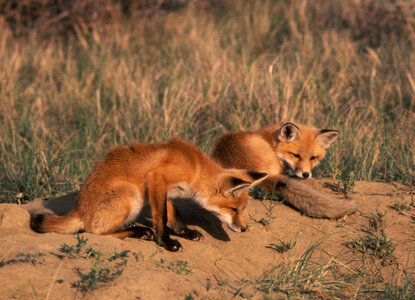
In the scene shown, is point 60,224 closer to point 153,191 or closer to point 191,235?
point 153,191

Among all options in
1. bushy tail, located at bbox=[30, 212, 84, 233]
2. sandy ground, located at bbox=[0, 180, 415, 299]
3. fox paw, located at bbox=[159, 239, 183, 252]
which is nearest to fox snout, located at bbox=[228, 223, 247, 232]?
sandy ground, located at bbox=[0, 180, 415, 299]

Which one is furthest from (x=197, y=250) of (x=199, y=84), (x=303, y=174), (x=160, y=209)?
(x=199, y=84)

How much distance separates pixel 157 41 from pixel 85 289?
8.76m

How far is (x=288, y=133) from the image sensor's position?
20.1 feet

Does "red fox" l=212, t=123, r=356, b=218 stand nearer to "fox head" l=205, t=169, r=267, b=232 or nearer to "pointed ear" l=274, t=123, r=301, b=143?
"pointed ear" l=274, t=123, r=301, b=143

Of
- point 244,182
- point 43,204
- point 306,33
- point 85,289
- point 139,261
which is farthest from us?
point 306,33

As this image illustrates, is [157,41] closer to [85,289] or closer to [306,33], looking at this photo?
[306,33]

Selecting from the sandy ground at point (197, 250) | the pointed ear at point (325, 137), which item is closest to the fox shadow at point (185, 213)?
the sandy ground at point (197, 250)

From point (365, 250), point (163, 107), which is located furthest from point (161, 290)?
point (163, 107)

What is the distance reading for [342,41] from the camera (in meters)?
10.1

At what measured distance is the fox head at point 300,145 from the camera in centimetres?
608

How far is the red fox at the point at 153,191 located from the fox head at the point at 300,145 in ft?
5.05

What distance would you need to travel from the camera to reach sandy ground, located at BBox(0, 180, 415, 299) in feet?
10.9

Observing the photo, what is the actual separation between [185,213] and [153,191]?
105cm
